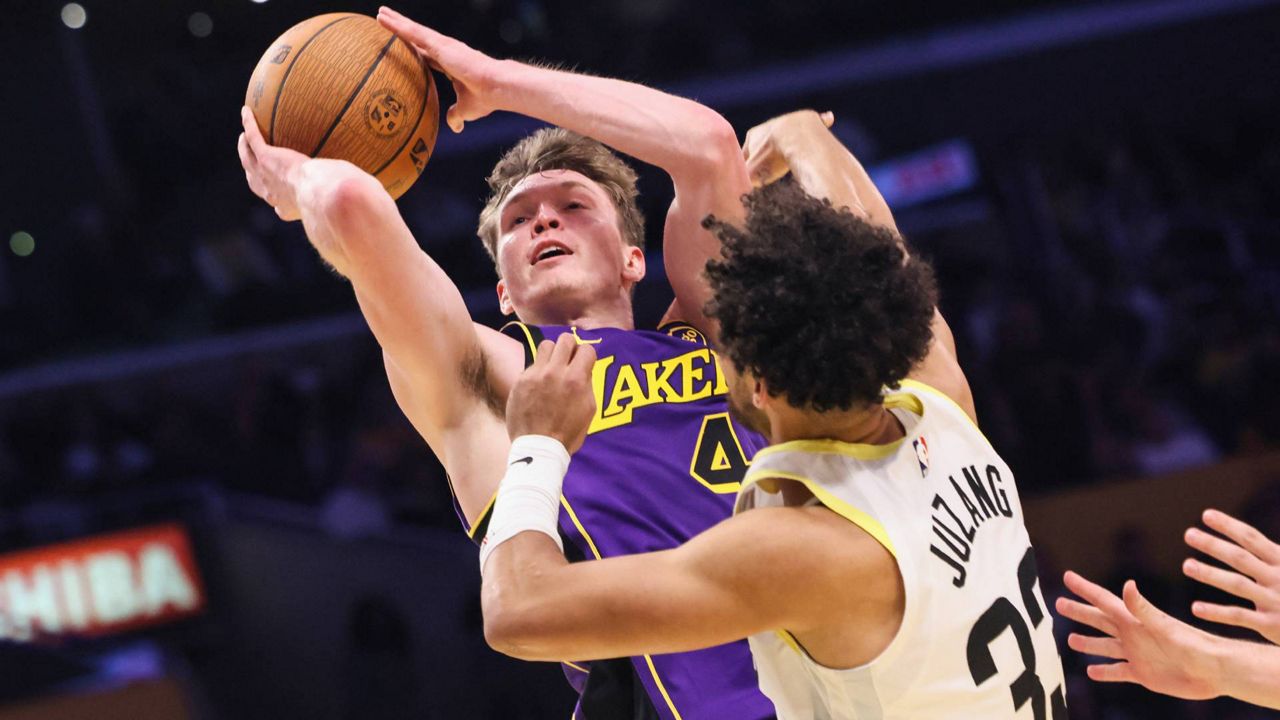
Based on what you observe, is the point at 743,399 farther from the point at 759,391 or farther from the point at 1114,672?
the point at 1114,672

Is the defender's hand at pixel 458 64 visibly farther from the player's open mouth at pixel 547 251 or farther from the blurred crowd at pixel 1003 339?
the blurred crowd at pixel 1003 339

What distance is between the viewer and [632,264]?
3.50 meters

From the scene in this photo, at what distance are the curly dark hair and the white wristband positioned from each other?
35cm

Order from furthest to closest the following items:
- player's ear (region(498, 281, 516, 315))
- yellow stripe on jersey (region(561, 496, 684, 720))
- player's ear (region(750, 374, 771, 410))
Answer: player's ear (region(498, 281, 516, 315)) < yellow stripe on jersey (region(561, 496, 684, 720)) < player's ear (region(750, 374, 771, 410))

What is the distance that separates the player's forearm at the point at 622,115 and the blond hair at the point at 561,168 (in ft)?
1.33

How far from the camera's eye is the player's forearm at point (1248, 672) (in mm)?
2549

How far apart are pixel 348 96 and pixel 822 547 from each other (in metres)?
1.55

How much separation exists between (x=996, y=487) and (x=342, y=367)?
8774 mm

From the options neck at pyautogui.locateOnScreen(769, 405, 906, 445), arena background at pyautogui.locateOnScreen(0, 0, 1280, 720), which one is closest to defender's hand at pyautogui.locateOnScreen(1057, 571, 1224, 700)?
neck at pyautogui.locateOnScreen(769, 405, 906, 445)

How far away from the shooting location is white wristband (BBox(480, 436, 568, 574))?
2156 millimetres

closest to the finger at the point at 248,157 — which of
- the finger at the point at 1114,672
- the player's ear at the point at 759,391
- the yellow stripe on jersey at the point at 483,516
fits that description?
the yellow stripe on jersey at the point at 483,516

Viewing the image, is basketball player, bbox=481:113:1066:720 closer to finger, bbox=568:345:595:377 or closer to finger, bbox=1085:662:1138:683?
finger, bbox=568:345:595:377

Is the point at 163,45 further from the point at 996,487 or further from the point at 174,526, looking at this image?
the point at 996,487

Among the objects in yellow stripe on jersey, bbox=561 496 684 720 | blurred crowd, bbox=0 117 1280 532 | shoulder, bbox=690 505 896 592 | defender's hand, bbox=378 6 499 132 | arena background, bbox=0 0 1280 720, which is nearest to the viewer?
shoulder, bbox=690 505 896 592
